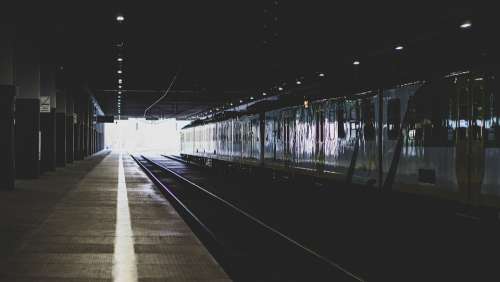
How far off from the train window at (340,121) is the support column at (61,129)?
23.5 meters

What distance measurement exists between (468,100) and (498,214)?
1.85 metres

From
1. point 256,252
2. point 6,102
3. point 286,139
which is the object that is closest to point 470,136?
point 256,252

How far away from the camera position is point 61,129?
119 ft

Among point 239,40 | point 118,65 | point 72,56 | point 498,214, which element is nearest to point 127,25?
point 239,40

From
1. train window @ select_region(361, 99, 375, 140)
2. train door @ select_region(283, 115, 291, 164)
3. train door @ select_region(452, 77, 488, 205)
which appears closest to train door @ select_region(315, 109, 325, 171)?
train window @ select_region(361, 99, 375, 140)

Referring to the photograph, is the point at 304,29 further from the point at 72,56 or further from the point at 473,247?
the point at 72,56

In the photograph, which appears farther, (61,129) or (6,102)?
(61,129)

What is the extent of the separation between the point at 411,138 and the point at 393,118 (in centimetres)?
95

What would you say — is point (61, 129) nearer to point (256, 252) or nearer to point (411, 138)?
point (256, 252)

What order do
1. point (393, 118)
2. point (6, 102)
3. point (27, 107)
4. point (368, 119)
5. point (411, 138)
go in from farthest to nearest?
point (27, 107) < point (6, 102) < point (368, 119) < point (393, 118) < point (411, 138)

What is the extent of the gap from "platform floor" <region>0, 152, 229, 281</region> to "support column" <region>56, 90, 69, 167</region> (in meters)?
18.3

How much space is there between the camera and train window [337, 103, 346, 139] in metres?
15.8

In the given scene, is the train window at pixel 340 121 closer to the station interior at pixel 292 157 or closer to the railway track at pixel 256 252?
the station interior at pixel 292 157

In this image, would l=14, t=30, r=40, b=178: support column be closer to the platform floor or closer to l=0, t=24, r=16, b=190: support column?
l=0, t=24, r=16, b=190: support column
